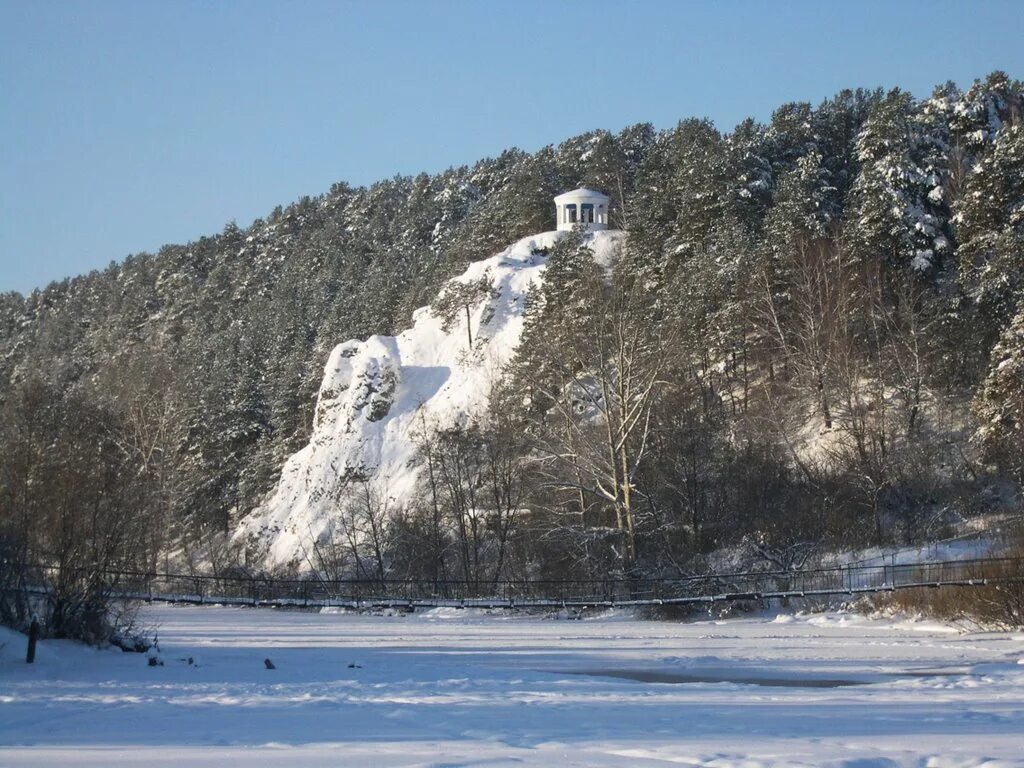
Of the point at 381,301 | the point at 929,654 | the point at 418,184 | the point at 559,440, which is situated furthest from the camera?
the point at 418,184

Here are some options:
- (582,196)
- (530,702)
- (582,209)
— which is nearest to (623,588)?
(530,702)

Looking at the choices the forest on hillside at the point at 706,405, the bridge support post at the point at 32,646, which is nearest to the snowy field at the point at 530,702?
the bridge support post at the point at 32,646

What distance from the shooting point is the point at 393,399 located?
190 ft

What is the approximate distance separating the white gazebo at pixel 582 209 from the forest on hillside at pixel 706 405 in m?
4.54

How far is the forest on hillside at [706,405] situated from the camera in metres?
32.0

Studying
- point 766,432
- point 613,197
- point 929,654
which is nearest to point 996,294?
point 766,432

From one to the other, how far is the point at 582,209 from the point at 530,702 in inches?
2439

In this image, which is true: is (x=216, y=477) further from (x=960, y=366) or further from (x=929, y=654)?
(x=929, y=654)

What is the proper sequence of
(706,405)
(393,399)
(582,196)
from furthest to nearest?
(582,196)
(393,399)
(706,405)

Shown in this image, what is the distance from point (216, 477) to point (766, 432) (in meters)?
38.2

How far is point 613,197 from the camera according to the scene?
8456 centimetres

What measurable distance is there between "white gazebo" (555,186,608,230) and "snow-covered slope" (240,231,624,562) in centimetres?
626

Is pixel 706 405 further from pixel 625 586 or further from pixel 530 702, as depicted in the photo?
pixel 530 702

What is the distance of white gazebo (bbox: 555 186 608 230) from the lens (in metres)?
71.1
